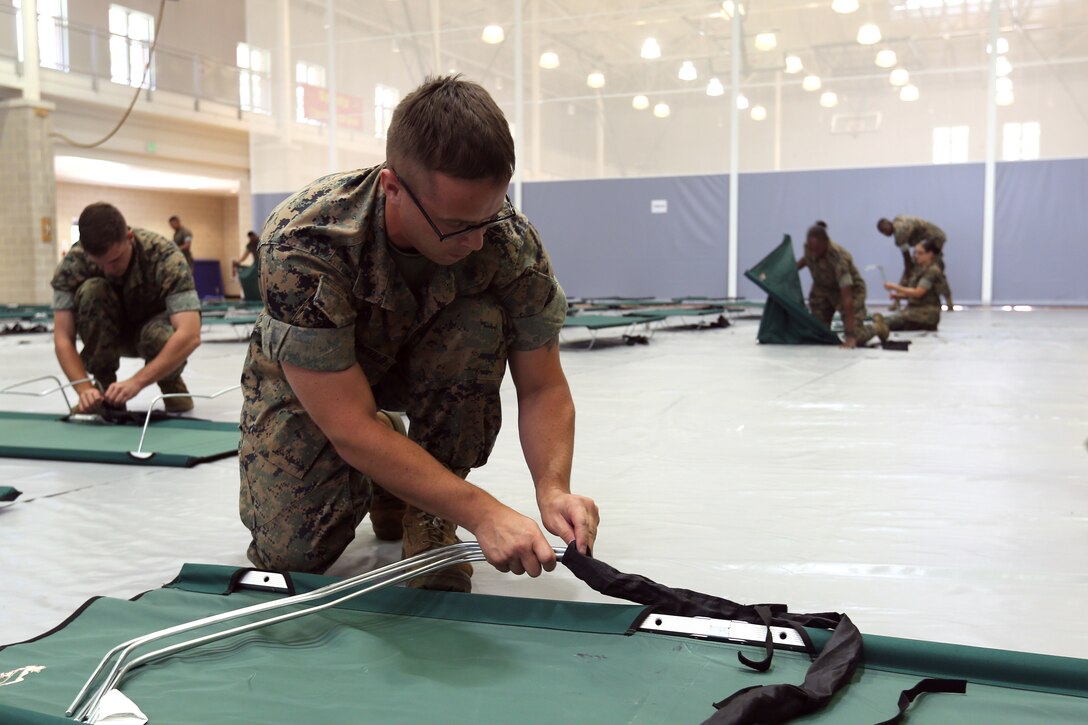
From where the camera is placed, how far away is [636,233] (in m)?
13.6

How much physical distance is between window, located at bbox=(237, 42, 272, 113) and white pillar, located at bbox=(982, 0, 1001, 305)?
10.8 metres

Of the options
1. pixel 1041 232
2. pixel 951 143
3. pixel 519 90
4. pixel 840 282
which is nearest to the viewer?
pixel 840 282

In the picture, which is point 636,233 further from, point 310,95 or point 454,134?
point 454,134

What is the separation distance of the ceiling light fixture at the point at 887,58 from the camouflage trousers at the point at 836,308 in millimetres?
6462

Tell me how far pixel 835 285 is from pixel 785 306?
58cm

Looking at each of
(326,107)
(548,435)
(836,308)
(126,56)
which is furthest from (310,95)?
(548,435)

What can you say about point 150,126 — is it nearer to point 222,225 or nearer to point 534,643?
point 222,225

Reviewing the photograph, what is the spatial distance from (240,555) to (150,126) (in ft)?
46.2

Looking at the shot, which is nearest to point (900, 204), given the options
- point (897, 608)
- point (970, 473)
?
point (970, 473)

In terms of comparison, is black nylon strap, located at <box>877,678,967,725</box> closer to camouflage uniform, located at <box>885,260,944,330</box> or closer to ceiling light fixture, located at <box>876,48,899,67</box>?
camouflage uniform, located at <box>885,260,944,330</box>

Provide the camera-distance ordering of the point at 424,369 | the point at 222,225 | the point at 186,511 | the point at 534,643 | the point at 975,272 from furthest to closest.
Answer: the point at 222,225 → the point at 975,272 → the point at 186,511 → the point at 424,369 → the point at 534,643

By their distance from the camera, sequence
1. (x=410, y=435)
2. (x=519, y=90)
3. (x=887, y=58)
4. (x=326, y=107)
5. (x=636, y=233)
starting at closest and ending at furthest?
(x=410, y=435) → (x=887, y=58) → (x=636, y=233) → (x=519, y=90) → (x=326, y=107)

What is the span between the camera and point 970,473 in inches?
101

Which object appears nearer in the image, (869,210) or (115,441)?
(115,441)
